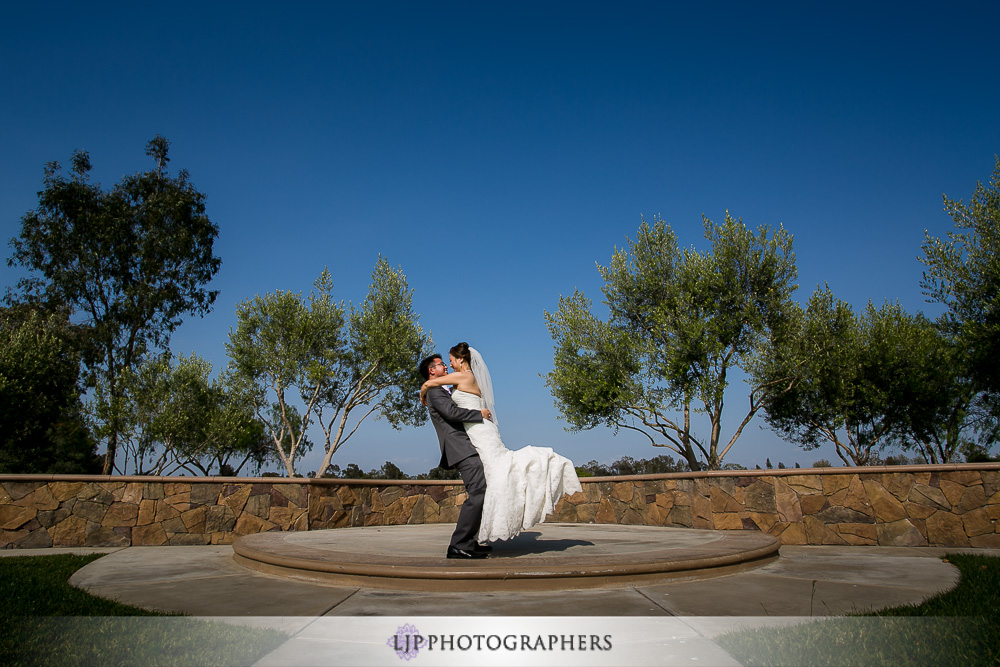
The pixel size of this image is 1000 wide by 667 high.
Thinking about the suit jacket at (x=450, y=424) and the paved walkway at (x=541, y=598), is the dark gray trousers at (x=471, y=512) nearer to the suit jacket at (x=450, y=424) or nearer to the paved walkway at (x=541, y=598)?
the suit jacket at (x=450, y=424)

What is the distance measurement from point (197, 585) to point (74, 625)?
1488mm

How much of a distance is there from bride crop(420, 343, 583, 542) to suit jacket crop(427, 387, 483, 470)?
0.07 metres

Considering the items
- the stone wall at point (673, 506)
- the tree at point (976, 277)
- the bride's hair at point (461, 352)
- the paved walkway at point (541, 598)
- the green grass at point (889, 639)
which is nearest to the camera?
the green grass at point (889, 639)

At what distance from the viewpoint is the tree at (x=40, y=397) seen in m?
22.3

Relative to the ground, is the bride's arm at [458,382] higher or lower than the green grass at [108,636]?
higher

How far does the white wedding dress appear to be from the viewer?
4926 mm

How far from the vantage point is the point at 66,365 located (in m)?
25.9

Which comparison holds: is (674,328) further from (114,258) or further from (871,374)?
(114,258)

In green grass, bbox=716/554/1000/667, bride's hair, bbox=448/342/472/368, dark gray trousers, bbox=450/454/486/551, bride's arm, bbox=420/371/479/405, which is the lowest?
green grass, bbox=716/554/1000/667

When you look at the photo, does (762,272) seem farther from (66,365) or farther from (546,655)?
(66,365)

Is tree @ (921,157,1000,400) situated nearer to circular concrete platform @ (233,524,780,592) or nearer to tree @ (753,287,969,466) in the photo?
tree @ (753,287,969,466)

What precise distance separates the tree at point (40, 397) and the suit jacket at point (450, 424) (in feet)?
78.3

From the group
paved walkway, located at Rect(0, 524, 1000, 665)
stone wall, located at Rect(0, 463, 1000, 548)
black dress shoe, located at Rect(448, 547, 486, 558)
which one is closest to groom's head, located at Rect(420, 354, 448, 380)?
black dress shoe, located at Rect(448, 547, 486, 558)

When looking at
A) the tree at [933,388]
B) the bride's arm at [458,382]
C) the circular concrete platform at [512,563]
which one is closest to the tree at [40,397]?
the circular concrete platform at [512,563]
